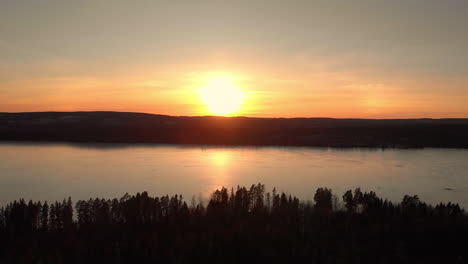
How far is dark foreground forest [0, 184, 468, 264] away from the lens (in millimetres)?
20125

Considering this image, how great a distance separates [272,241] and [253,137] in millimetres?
109993

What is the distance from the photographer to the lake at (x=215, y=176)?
4569cm

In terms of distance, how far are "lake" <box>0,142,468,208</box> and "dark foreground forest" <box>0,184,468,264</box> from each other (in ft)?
35.3

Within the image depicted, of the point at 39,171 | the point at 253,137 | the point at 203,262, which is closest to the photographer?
the point at 203,262

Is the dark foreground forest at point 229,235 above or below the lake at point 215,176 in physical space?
above

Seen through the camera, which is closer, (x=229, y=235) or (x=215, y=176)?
(x=229, y=235)

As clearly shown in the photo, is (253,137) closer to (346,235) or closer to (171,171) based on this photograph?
(171,171)

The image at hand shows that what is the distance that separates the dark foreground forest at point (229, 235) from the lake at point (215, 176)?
10.8 metres

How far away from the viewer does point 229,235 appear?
23766 mm

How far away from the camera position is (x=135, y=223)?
3016 cm

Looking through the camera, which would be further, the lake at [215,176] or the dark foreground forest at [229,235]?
the lake at [215,176]

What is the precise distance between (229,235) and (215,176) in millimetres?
35824

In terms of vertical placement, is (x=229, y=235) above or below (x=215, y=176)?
above

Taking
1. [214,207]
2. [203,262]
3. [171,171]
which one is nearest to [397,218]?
[214,207]
